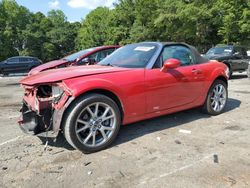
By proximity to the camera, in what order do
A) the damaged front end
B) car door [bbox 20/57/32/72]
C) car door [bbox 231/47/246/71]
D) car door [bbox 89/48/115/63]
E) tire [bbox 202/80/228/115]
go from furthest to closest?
1. car door [bbox 20/57/32/72]
2. car door [bbox 231/47/246/71]
3. car door [bbox 89/48/115/63]
4. tire [bbox 202/80/228/115]
5. the damaged front end

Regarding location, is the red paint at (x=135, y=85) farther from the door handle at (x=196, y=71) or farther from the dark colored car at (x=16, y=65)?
the dark colored car at (x=16, y=65)

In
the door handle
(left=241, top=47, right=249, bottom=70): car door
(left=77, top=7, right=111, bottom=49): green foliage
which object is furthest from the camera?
(left=77, top=7, right=111, bottom=49): green foliage

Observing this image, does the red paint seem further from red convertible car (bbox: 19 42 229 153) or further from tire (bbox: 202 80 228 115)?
tire (bbox: 202 80 228 115)

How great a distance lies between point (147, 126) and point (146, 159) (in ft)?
5.23

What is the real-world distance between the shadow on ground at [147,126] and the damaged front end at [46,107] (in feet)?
0.82

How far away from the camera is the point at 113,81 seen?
5.01m

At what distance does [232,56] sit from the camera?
14.6 m

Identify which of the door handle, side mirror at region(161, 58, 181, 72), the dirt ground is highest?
side mirror at region(161, 58, 181, 72)

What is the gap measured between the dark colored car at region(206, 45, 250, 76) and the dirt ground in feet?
27.7

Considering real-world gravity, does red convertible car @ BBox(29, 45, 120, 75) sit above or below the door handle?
above

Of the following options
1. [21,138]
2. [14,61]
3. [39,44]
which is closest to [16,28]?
[39,44]

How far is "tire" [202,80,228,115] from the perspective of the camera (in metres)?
6.70

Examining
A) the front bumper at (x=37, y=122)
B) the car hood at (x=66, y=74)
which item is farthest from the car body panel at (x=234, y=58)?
the front bumper at (x=37, y=122)

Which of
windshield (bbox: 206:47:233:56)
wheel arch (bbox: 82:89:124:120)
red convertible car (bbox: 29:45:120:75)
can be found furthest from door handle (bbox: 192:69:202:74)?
windshield (bbox: 206:47:233:56)
